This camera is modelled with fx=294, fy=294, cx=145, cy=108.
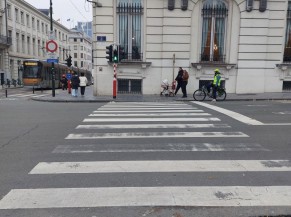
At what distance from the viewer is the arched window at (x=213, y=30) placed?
19.9 metres

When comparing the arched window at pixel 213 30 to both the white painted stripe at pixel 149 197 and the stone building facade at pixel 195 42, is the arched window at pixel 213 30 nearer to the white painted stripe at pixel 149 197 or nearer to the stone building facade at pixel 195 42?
the stone building facade at pixel 195 42

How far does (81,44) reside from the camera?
118188 mm

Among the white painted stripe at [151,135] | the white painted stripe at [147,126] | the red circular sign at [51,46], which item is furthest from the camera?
the red circular sign at [51,46]

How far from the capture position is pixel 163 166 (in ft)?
16.5

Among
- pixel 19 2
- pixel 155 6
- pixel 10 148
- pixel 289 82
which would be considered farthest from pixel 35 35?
pixel 10 148

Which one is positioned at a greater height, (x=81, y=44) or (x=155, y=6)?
(x=81, y=44)

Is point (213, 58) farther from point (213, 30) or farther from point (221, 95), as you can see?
point (221, 95)

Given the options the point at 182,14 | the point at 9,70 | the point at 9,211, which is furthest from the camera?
the point at 9,70

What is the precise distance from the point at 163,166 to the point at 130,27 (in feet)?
54.1

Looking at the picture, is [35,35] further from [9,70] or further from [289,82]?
[289,82]

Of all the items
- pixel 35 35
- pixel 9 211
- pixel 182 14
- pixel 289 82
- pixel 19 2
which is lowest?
pixel 9 211

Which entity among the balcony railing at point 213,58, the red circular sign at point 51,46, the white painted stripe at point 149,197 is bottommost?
the white painted stripe at point 149,197

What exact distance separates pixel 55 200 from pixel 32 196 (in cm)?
35

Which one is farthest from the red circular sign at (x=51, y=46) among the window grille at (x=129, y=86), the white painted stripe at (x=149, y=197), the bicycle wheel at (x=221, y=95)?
the white painted stripe at (x=149, y=197)
